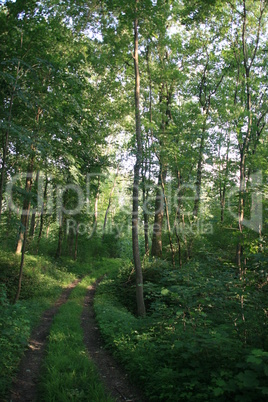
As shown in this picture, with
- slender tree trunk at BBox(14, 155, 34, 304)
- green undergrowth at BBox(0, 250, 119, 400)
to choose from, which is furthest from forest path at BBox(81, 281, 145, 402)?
slender tree trunk at BBox(14, 155, 34, 304)

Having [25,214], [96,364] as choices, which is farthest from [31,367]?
[25,214]

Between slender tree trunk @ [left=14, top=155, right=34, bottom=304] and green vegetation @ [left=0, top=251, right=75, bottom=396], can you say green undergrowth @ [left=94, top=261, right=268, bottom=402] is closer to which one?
green vegetation @ [left=0, top=251, right=75, bottom=396]

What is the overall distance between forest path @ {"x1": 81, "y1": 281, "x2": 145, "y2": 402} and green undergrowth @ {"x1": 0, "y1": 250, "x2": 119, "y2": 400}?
155 centimetres

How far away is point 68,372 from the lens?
5.00 metres

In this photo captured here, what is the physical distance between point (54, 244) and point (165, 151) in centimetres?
1447

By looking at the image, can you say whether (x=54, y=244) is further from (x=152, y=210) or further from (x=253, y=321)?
(x=253, y=321)

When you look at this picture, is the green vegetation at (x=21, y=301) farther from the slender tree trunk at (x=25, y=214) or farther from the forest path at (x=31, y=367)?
the slender tree trunk at (x=25, y=214)

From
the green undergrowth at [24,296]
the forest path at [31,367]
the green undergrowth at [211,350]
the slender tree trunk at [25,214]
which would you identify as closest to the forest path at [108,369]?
the green undergrowth at [211,350]

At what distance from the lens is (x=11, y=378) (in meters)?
4.90

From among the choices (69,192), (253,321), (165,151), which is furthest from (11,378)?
(69,192)

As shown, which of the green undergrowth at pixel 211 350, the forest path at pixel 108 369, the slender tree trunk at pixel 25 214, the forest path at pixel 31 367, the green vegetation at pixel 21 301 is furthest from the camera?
the slender tree trunk at pixel 25 214

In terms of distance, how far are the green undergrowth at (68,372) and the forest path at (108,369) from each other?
0.77 feet

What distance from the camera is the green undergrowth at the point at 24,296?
17.2ft

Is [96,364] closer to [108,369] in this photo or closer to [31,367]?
[108,369]
